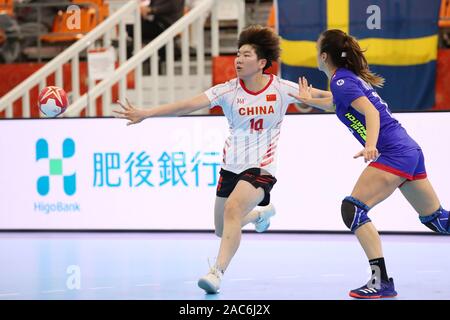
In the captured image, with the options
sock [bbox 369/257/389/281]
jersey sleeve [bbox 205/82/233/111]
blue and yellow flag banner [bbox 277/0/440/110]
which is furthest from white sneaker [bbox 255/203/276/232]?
blue and yellow flag banner [bbox 277/0/440/110]

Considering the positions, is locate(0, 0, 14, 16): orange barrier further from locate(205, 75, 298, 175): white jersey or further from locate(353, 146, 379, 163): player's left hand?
locate(353, 146, 379, 163): player's left hand

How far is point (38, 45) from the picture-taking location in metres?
12.9

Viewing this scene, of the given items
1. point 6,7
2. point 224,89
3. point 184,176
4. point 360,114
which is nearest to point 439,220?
point 360,114

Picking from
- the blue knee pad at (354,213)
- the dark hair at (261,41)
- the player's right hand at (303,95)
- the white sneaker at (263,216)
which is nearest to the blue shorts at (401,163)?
the blue knee pad at (354,213)

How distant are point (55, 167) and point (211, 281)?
171 inches

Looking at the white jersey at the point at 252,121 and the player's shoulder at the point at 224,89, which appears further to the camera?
the player's shoulder at the point at 224,89

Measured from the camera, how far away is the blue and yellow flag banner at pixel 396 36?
11.0 meters

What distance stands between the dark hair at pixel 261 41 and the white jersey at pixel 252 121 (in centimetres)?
19

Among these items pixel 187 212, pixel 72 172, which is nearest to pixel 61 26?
pixel 72 172

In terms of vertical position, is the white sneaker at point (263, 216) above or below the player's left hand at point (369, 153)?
below

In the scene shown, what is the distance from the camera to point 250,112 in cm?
725

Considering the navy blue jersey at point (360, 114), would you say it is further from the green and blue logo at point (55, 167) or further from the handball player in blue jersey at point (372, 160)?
the green and blue logo at point (55, 167)

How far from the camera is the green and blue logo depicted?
1070cm
